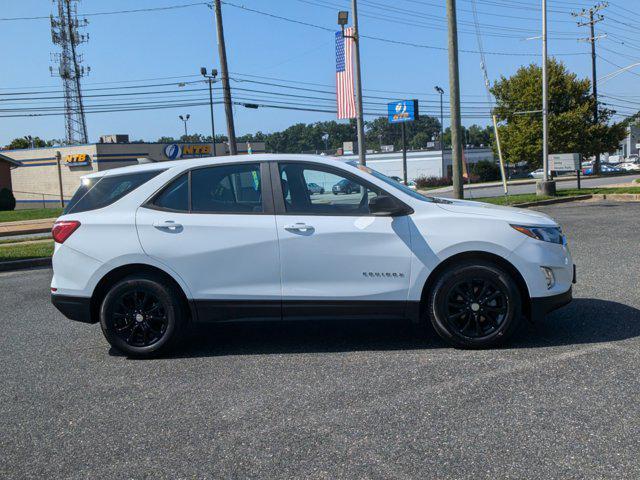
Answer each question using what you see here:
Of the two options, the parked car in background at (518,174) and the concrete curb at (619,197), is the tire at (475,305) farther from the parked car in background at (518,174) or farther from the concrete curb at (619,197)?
the parked car in background at (518,174)

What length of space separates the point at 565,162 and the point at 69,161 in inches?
1825

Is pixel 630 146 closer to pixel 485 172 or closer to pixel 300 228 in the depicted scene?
pixel 485 172

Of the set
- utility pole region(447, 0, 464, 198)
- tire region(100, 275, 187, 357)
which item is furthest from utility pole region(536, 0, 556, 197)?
tire region(100, 275, 187, 357)

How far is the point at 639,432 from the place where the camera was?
12.2 feet

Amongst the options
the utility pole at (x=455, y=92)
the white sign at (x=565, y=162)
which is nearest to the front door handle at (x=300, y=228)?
the utility pole at (x=455, y=92)

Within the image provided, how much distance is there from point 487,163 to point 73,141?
46752 mm

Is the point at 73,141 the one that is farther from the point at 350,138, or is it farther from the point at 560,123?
the point at 350,138

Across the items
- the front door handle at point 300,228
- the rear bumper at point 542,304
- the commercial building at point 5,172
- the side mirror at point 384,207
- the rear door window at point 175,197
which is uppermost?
the commercial building at point 5,172

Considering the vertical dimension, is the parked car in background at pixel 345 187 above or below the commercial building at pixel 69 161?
below

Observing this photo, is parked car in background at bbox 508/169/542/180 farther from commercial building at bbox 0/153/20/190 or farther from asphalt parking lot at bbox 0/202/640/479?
asphalt parking lot at bbox 0/202/640/479

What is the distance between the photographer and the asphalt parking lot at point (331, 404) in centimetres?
355

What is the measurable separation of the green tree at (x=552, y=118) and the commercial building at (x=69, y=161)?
2330 cm

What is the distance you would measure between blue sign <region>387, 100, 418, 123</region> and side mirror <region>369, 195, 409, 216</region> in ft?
145

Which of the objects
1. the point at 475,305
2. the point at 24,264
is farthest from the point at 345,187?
the point at 24,264
